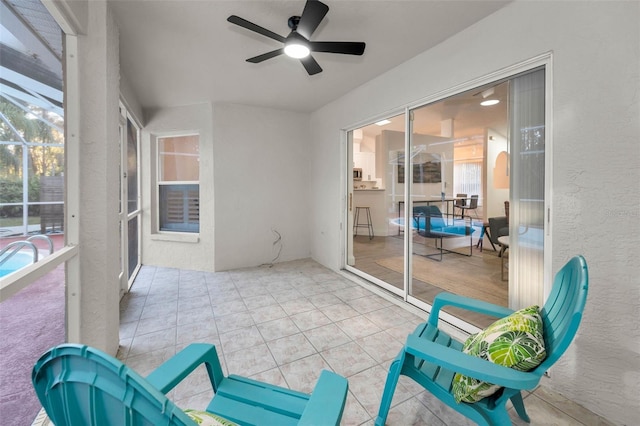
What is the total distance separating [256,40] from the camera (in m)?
2.47

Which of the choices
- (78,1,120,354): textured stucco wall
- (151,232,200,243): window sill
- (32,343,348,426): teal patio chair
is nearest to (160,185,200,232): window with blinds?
(151,232,200,243): window sill

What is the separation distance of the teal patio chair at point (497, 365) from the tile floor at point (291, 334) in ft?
0.98

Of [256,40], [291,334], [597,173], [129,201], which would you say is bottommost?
[291,334]

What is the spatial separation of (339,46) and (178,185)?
3.51 meters

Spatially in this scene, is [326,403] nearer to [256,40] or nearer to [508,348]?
[508,348]

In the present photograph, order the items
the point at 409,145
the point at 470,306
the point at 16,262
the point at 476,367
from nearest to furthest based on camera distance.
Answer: the point at 476,367 < the point at 16,262 < the point at 470,306 < the point at 409,145

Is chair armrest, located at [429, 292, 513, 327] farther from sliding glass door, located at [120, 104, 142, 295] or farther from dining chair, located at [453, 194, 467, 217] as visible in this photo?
sliding glass door, located at [120, 104, 142, 295]

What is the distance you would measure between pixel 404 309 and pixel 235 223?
9.30 ft

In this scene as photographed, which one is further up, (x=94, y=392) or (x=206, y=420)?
(x=94, y=392)

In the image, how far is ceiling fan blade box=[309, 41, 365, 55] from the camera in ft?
6.88

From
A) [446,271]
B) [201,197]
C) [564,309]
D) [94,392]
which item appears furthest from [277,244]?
[94,392]

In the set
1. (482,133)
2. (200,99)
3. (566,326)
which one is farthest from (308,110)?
(566,326)

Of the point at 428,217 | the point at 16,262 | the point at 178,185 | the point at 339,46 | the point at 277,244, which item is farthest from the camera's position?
the point at 277,244

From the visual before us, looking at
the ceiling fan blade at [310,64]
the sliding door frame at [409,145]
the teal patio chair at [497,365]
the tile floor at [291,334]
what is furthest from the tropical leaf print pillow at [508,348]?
the ceiling fan blade at [310,64]
